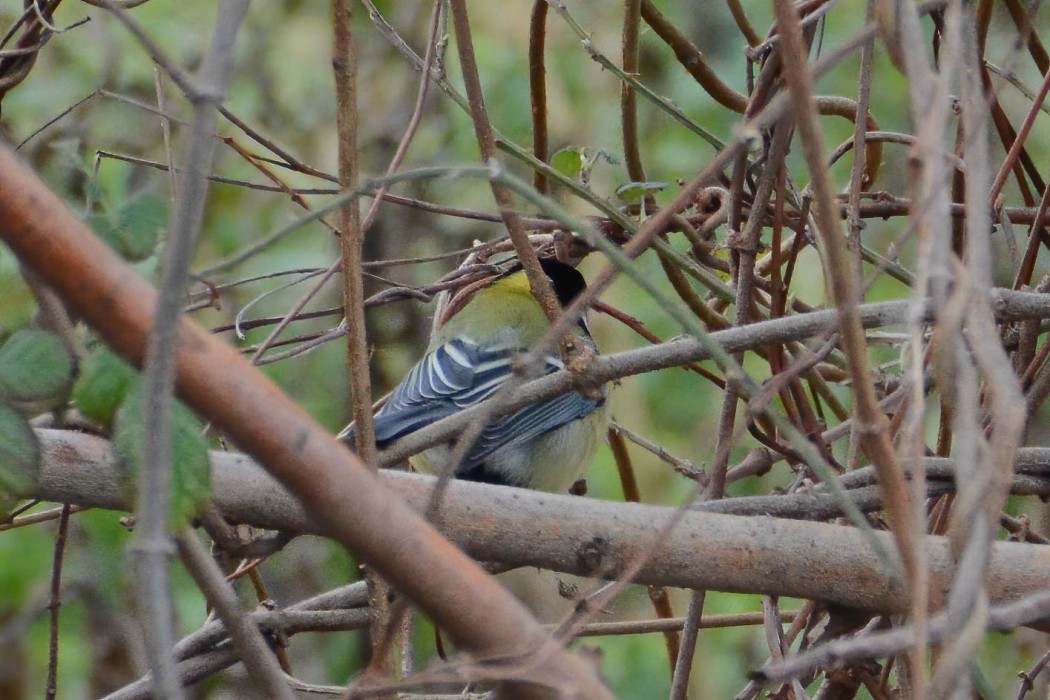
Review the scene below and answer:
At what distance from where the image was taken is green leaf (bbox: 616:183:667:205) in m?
1.84

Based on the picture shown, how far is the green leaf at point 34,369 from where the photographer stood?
84cm

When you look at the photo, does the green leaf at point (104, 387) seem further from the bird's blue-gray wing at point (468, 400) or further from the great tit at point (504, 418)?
the great tit at point (504, 418)

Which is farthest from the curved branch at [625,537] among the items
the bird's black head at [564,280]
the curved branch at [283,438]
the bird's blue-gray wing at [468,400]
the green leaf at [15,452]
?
the bird's black head at [564,280]

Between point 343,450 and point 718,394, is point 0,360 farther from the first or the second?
point 718,394

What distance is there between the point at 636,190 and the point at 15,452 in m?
1.19

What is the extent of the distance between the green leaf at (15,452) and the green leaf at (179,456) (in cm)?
11

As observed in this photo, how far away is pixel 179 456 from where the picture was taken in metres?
0.79

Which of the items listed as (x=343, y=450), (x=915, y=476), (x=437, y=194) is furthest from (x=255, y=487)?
(x=437, y=194)

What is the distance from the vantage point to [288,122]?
156 inches

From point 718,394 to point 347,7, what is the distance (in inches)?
100

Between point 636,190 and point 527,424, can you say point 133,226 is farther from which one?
point 527,424

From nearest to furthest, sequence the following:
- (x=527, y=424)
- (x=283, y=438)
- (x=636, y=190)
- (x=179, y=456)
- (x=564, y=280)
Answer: (x=283, y=438) → (x=179, y=456) → (x=636, y=190) → (x=527, y=424) → (x=564, y=280)

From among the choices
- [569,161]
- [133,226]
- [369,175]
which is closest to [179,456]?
[133,226]

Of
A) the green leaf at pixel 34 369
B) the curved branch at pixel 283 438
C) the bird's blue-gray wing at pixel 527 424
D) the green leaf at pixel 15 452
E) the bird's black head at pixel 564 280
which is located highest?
the bird's black head at pixel 564 280
